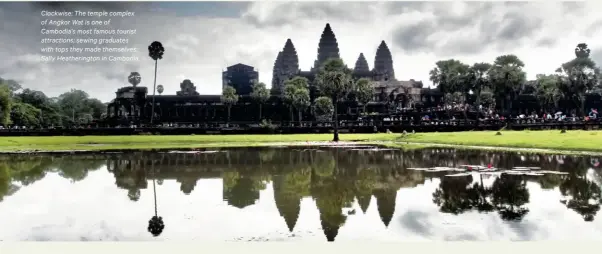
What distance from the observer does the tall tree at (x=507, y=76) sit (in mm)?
73062

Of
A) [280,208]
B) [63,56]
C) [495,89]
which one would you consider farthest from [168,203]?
[495,89]

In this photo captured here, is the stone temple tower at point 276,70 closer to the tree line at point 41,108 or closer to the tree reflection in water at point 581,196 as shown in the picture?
the tree line at point 41,108

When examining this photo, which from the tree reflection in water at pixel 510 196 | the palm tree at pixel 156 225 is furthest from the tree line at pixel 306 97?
the palm tree at pixel 156 225

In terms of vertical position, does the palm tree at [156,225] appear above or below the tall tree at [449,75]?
below

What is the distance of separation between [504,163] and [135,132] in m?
42.0

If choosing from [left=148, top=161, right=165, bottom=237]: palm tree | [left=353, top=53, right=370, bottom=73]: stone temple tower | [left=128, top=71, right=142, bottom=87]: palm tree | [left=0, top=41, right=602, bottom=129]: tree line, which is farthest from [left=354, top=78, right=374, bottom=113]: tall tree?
[left=148, top=161, right=165, bottom=237]: palm tree

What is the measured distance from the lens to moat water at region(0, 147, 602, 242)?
1076cm

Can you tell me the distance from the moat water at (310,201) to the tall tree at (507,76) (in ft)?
167

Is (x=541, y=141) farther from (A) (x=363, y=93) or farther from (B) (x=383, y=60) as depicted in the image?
(B) (x=383, y=60)

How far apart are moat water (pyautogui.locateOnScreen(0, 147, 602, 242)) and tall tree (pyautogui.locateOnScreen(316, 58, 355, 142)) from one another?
24.5 m

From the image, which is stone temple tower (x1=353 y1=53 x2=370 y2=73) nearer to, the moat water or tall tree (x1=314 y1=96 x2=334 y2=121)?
tall tree (x1=314 y1=96 x2=334 y2=121)

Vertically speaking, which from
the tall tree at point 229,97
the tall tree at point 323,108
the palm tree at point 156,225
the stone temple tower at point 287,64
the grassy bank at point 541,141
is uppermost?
the stone temple tower at point 287,64

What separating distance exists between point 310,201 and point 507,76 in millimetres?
63978

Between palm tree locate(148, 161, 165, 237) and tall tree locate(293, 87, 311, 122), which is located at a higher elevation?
tall tree locate(293, 87, 311, 122)
